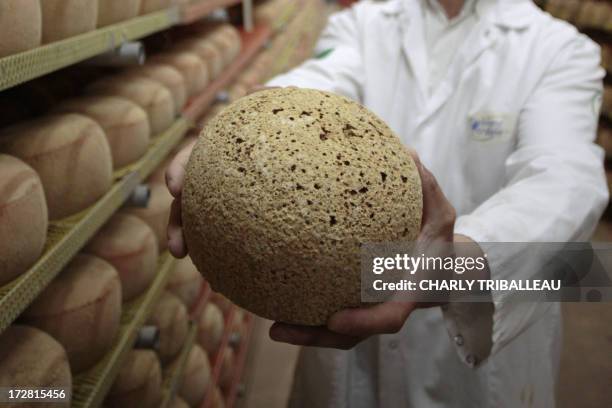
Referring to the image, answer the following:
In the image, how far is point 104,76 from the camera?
1929 mm

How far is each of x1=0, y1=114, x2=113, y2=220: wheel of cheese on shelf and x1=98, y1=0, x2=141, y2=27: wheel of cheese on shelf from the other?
1.03 ft

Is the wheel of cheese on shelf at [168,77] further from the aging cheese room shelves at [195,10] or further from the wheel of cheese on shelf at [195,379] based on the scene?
the wheel of cheese on shelf at [195,379]

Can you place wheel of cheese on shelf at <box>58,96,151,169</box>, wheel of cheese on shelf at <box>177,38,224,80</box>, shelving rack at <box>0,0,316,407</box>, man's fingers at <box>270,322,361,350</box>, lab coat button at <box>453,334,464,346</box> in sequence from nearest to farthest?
man's fingers at <box>270,322,361,350</box> < shelving rack at <box>0,0,316,407</box> < lab coat button at <box>453,334,464,346</box> < wheel of cheese on shelf at <box>58,96,151,169</box> < wheel of cheese on shelf at <box>177,38,224,80</box>

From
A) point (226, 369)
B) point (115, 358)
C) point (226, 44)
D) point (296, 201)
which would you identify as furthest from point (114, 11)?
point (226, 369)

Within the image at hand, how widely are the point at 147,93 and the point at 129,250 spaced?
0.60 m

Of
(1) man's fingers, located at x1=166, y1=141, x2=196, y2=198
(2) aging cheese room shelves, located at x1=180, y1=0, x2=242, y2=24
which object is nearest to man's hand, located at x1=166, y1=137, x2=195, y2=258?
(1) man's fingers, located at x1=166, y1=141, x2=196, y2=198

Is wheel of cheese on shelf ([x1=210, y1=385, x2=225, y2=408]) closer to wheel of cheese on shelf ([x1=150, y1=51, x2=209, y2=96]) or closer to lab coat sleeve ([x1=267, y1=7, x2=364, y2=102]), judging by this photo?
wheel of cheese on shelf ([x1=150, y1=51, x2=209, y2=96])

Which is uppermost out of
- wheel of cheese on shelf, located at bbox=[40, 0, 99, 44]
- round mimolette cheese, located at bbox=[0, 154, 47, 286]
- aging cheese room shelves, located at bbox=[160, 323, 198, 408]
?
wheel of cheese on shelf, located at bbox=[40, 0, 99, 44]

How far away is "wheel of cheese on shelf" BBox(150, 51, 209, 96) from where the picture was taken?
7.63ft

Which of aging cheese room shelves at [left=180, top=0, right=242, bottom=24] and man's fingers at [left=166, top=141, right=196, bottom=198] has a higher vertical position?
man's fingers at [left=166, top=141, right=196, bottom=198]

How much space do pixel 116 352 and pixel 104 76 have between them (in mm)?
1051

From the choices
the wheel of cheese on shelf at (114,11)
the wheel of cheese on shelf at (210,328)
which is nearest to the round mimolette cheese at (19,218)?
the wheel of cheese on shelf at (114,11)

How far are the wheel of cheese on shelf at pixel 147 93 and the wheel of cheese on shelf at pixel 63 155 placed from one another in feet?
1.37

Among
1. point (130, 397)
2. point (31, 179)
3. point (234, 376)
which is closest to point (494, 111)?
point (31, 179)
